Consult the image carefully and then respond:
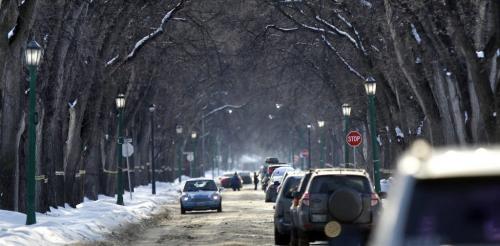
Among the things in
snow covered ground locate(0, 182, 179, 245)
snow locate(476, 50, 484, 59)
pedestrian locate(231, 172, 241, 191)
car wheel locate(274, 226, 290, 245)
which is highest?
snow locate(476, 50, 484, 59)

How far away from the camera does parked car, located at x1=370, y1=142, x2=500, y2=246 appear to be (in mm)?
6445

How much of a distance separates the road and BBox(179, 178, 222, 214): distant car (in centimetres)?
42

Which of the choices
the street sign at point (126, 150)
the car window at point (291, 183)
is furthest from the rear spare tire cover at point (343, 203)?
the street sign at point (126, 150)

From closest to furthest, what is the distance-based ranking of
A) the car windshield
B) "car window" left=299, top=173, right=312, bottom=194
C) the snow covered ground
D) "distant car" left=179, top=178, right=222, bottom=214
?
1. "car window" left=299, top=173, right=312, bottom=194
2. the snow covered ground
3. "distant car" left=179, top=178, right=222, bottom=214
4. the car windshield

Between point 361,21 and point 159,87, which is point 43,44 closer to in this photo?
point 361,21

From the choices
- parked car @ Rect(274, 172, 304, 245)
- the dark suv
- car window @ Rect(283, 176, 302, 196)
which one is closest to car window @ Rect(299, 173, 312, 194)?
the dark suv

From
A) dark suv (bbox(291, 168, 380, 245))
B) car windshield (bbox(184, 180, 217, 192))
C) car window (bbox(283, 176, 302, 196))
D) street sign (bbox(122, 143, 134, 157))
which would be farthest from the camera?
street sign (bbox(122, 143, 134, 157))

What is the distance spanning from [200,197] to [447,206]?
39.9 m

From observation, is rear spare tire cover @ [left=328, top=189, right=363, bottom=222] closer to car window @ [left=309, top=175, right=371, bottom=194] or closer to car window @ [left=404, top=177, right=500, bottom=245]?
car window @ [left=309, top=175, right=371, bottom=194]

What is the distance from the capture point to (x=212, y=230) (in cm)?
3309

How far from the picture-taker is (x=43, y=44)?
1313 inches

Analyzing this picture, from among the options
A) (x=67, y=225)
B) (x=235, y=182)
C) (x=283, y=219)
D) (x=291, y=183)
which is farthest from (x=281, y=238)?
(x=235, y=182)

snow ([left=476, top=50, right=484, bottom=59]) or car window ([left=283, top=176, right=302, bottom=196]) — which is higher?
snow ([left=476, top=50, right=484, bottom=59])

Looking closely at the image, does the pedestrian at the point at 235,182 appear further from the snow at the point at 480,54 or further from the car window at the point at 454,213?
the car window at the point at 454,213
